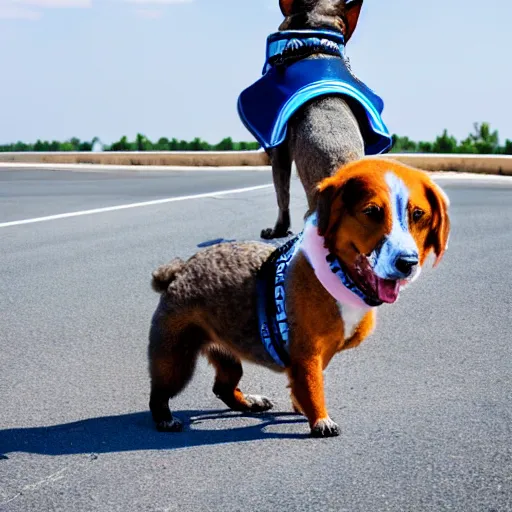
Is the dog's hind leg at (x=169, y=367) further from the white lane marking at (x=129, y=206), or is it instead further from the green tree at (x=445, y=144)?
the green tree at (x=445, y=144)

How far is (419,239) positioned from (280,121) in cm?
417

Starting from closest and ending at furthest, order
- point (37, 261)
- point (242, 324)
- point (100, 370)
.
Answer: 1. point (242, 324)
2. point (100, 370)
3. point (37, 261)

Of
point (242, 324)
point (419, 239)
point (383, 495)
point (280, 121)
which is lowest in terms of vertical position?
point (383, 495)

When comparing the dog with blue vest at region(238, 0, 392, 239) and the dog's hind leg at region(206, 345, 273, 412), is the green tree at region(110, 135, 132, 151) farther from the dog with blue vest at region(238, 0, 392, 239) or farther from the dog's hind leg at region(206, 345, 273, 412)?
the dog's hind leg at region(206, 345, 273, 412)

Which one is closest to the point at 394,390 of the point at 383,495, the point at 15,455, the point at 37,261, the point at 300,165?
the point at 383,495

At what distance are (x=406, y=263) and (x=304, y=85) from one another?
4291 mm

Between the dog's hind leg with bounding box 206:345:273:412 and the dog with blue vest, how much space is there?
285 cm

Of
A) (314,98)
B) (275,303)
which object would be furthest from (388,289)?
(314,98)

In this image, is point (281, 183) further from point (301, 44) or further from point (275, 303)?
point (275, 303)

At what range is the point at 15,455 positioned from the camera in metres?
4.11

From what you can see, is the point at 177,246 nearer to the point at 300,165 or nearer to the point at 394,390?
the point at 300,165

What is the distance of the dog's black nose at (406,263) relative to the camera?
3570 millimetres

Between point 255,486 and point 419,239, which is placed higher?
point 419,239

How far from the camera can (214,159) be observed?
23719 mm
